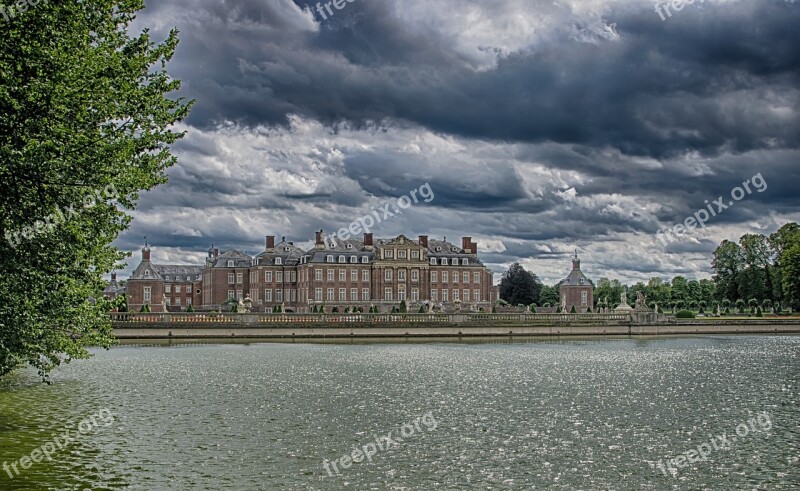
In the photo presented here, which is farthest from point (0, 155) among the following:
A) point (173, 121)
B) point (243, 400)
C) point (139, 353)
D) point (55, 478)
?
point (139, 353)

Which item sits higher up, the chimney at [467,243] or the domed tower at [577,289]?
the chimney at [467,243]

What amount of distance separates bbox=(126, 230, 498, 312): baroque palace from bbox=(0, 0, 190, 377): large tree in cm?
8529

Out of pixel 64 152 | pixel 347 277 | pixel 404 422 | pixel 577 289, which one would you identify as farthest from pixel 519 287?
pixel 64 152

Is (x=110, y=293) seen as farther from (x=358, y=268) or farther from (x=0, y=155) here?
(x=0, y=155)

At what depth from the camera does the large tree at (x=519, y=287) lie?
450 feet

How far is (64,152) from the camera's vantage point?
15.4 m

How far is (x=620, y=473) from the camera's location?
14.9 m

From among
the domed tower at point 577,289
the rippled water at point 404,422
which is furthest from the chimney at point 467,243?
the rippled water at point 404,422

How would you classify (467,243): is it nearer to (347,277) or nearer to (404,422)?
(347,277)

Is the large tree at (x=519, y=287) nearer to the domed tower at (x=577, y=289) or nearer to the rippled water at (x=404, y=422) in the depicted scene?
the domed tower at (x=577, y=289)

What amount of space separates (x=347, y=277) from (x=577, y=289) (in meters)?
37.2

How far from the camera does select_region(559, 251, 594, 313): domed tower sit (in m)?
119

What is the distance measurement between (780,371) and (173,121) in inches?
1144

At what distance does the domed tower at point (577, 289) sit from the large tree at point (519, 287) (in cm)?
1657
